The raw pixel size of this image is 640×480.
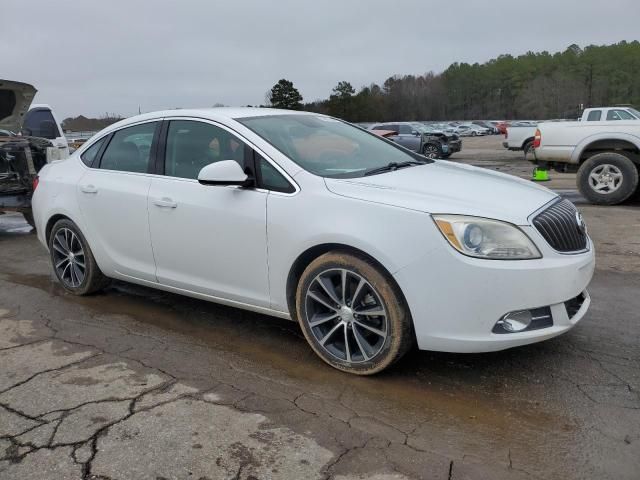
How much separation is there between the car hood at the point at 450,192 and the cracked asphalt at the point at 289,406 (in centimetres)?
99

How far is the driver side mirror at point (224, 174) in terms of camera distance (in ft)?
12.1

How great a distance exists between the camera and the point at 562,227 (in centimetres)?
338

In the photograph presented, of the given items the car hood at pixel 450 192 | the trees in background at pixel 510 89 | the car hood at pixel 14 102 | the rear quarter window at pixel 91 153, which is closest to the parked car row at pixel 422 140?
the car hood at pixel 14 102

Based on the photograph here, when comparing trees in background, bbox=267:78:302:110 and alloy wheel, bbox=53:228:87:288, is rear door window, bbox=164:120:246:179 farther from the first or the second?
trees in background, bbox=267:78:302:110

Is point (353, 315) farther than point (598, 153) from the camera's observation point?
No

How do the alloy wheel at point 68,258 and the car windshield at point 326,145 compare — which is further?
the alloy wheel at point 68,258

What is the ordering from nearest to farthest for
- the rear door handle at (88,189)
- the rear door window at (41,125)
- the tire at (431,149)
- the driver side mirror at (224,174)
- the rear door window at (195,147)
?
the driver side mirror at (224,174), the rear door window at (195,147), the rear door handle at (88,189), the rear door window at (41,125), the tire at (431,149)

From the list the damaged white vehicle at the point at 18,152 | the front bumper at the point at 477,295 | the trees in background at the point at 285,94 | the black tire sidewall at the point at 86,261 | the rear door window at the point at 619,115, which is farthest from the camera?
the trees in background at the point at 285,94

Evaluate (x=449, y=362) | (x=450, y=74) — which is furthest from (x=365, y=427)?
(x=450, y=74)

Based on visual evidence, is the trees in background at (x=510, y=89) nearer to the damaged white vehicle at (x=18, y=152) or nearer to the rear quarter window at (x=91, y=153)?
the damaged white vehicle at (x=18, y=152)

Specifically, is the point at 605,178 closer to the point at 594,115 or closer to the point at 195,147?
the point at 195,147

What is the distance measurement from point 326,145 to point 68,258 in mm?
2709

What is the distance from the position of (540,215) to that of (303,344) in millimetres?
1777

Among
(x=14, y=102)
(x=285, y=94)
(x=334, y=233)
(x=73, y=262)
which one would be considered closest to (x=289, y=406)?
(x=334, y=233)
